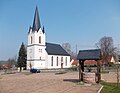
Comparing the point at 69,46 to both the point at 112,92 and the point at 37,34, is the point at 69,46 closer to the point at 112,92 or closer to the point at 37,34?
the point at 37,34

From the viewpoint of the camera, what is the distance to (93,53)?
65.4ft

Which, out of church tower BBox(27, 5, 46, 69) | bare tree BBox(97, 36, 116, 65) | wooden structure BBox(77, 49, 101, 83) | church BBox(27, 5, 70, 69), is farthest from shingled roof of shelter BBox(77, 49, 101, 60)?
church tower BBox(27, 5, 46, 69)

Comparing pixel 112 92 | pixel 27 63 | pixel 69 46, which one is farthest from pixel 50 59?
pixel 112 92

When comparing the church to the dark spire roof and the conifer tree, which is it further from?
the conifer tree

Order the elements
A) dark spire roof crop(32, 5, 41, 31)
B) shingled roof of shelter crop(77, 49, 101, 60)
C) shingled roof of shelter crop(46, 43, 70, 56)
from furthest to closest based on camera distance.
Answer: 1. shingled roof of shelter crop(46, 43, 70, 56)
2. dark spire roof crop(32, 5, 41, 31)
3. shingled roof of shelter crop(77, 49, 101, 60)

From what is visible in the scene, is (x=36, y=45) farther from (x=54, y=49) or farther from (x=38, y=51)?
(x=54, y=49)

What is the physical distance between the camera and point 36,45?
72938 millimetres

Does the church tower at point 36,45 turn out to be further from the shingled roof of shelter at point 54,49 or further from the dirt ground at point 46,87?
the dirt ground at point 46,87

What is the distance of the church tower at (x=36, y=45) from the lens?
7225 cm

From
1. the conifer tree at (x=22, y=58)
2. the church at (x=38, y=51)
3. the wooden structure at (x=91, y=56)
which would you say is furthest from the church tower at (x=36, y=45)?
the wooden structure at (x=91, y=56)

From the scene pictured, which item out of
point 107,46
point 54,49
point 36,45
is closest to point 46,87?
point 107,46

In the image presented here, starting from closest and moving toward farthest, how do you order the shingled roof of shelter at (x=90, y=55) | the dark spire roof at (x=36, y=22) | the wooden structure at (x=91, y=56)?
1. the wooden structure at (x=91, y=56)
2. the shingled roof of shelter at (x=90, y=55)
3. the dark spire roof at (x=36, y=22)

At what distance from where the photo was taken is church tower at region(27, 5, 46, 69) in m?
72.2

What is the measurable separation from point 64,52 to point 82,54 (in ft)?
211
